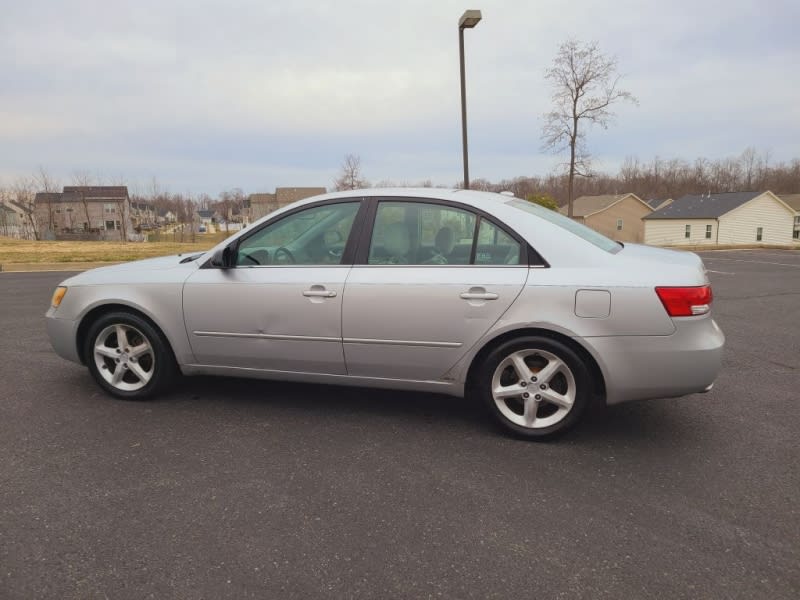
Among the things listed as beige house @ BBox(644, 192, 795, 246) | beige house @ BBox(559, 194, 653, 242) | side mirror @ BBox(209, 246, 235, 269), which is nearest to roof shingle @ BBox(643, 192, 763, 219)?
beige house @ BBox(644, 192, 795, 246)

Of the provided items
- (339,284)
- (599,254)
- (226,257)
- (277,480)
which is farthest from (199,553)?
(599,254)

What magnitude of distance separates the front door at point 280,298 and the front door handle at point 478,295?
83cm

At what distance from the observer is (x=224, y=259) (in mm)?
3807

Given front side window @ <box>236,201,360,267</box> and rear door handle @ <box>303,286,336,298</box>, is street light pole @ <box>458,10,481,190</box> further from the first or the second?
rear door handle @ <box>303,286,336,298</box>

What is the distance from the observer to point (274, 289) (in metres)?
3.64

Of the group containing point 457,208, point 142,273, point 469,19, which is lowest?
point 142,273

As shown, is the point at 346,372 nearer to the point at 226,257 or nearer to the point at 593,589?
the point at 226,257

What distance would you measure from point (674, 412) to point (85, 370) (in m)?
5.02

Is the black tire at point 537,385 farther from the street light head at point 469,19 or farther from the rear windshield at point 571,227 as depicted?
the street light head at point 469,19

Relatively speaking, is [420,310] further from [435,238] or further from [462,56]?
[462,56]

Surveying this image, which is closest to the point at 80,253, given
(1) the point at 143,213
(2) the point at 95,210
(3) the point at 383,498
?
(3) the point at 383,498

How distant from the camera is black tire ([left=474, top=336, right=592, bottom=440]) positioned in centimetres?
319

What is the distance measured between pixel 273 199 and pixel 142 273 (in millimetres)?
88970

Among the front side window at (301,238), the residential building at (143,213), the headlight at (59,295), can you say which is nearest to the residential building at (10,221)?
the residential building at (143,213)
